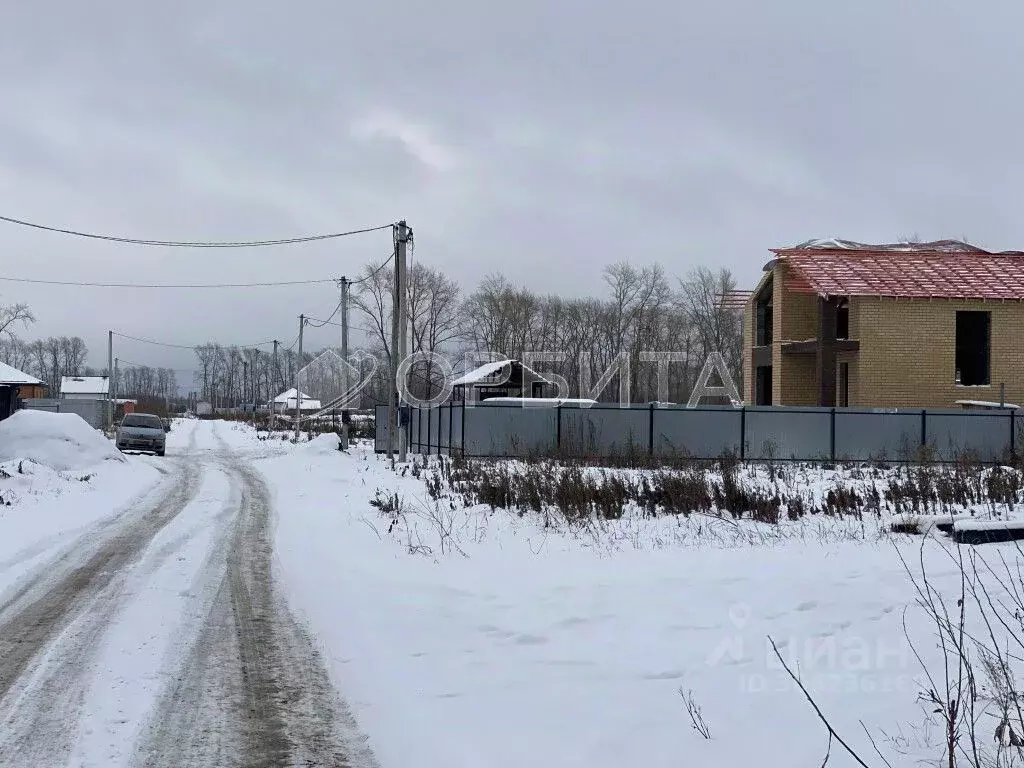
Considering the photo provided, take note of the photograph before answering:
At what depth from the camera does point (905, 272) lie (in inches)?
1053

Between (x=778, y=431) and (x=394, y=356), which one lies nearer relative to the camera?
(x=778, y=431)

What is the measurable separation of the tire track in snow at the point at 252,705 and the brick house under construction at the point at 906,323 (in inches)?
877

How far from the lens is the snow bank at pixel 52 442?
2162 centimetres

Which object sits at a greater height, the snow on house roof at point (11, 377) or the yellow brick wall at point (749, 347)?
the yellow brick wall at point (749, 347)

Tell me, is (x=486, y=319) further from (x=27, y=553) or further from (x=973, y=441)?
(x=27, y=553)

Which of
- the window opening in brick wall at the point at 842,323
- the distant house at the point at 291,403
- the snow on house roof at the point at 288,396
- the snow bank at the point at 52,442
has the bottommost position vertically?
the snow bank at the point at 52,442

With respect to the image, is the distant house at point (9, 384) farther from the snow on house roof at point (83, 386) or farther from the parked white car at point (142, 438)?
the snow on house roof at point (83, 386)

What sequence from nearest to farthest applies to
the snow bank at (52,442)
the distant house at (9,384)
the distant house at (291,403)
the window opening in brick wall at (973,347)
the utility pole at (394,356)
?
the snow bank at (52,442) → the utility pole at (394,356) → the window opening in brick wall at (973,347) → the distant house at (9,384) → the distant house at (291,403)

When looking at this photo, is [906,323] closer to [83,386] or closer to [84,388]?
[84,388]

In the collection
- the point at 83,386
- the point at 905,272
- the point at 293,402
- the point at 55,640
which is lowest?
the point at 55,640

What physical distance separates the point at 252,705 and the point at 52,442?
20.5m

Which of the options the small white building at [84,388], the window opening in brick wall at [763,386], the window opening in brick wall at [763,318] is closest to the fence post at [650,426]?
the window opening in brick wall at [763,386]

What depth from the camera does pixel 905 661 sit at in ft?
16.5

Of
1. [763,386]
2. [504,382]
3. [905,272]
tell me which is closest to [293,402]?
[504,382]
